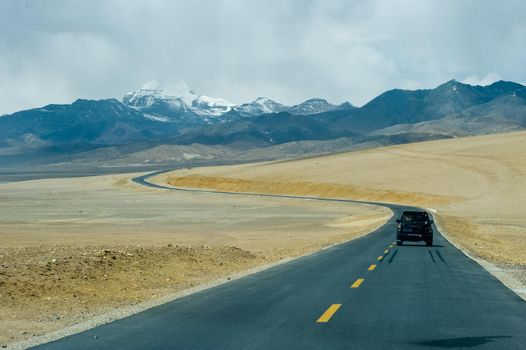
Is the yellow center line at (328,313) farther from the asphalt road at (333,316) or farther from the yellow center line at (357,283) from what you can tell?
the yellow center line at (357,283)

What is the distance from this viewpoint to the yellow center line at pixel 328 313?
1306 centimetres

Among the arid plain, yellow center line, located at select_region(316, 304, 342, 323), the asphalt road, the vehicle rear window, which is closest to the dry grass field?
the arid plain

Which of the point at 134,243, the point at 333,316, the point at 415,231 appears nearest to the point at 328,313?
the point at 333,316

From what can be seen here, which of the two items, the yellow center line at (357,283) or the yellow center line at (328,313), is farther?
the yellow center line at (357,283)

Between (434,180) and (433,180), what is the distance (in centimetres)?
17

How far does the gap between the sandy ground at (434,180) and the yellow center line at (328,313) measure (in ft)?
124

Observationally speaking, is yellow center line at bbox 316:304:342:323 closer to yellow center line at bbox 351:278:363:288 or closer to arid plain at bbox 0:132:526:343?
yellow center line at bbox 351:278:363:288

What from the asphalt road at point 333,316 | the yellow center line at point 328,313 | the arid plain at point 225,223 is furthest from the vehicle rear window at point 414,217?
the yellow center line at point 328,313

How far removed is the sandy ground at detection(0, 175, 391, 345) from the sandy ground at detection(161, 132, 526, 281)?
11654mm

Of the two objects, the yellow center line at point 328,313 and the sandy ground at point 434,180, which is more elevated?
the yellow center line at point 328,313

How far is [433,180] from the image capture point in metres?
120

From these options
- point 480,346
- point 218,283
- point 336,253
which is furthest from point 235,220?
point 480,346

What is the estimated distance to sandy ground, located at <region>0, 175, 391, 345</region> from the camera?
16500mm

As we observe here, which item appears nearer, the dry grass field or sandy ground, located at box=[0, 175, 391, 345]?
sandy ground, located at box=[0, 175, 391, 345]
